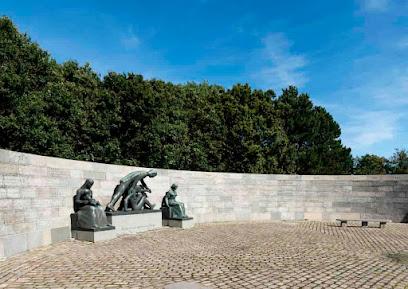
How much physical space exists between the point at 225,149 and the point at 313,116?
34.1 feet

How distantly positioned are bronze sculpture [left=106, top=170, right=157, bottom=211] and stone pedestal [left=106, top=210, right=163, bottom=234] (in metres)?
0.32

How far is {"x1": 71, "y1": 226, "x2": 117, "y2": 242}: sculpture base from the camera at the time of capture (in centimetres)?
941

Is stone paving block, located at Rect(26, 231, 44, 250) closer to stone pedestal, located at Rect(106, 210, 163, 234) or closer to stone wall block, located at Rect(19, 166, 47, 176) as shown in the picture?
stone wall block, located at Rect(19, 166, 47, 176)

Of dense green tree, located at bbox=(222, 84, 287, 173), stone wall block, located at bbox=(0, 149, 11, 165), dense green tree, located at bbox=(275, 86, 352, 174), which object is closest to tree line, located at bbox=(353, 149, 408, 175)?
dense green tree, located at bbox=(275, 86, 352, 174)

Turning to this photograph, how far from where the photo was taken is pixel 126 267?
642 cm

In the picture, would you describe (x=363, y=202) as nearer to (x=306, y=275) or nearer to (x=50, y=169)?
(x=306, y=275)

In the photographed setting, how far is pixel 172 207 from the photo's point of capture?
13.3 m

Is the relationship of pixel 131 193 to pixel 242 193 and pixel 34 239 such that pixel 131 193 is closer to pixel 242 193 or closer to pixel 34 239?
pixel 34 239

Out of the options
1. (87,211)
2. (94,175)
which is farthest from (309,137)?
(87,211)

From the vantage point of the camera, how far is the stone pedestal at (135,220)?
1093cm

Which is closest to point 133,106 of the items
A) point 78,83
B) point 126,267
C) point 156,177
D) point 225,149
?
point 78,83

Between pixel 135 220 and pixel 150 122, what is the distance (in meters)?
13.4

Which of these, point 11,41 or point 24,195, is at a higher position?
point 11,41

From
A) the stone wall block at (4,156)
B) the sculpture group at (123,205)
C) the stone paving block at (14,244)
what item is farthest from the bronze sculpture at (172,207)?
the stone wall block at (4,156)
